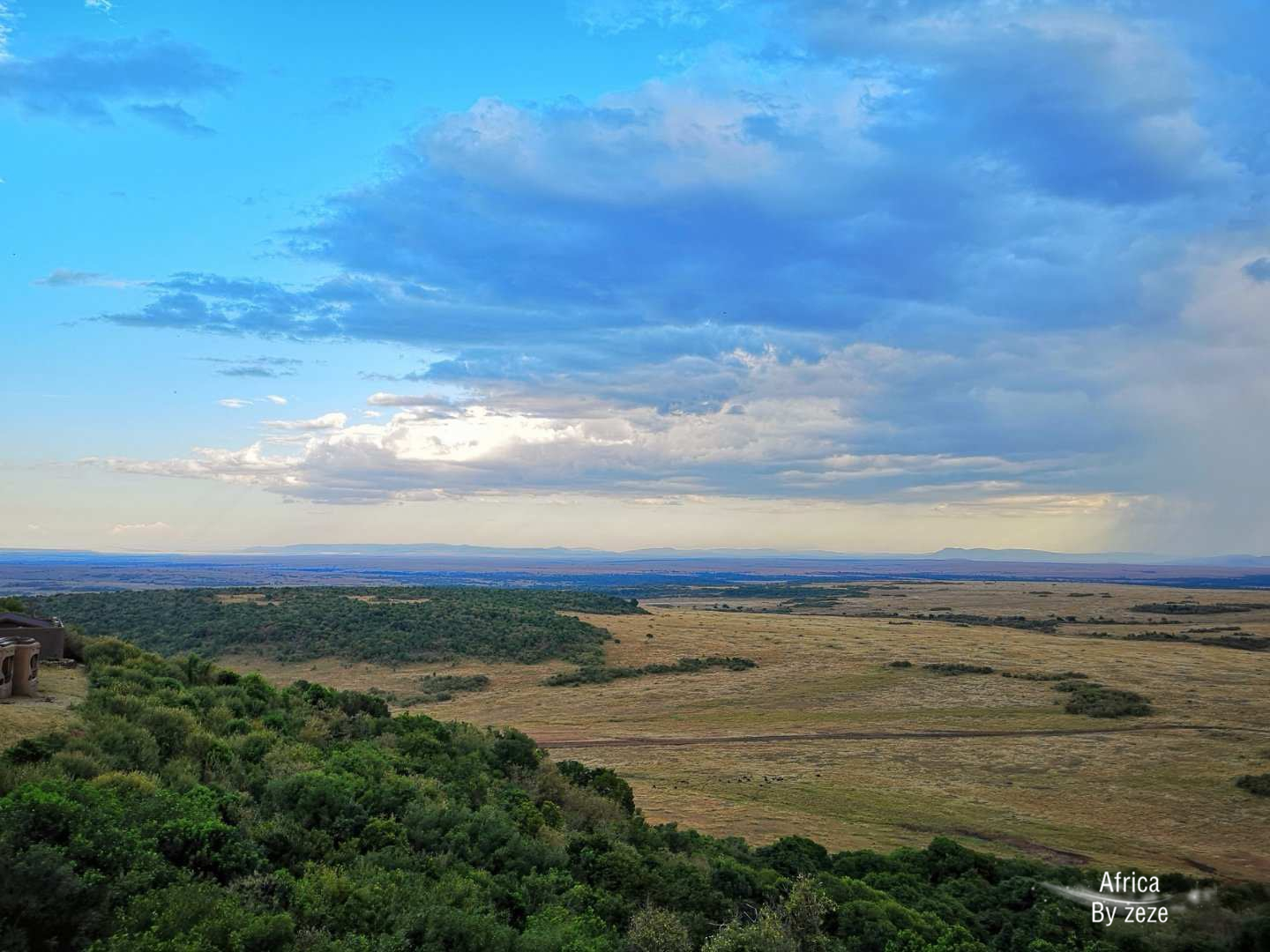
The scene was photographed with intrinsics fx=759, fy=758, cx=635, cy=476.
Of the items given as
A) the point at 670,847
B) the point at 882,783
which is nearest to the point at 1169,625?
the point at 882,783

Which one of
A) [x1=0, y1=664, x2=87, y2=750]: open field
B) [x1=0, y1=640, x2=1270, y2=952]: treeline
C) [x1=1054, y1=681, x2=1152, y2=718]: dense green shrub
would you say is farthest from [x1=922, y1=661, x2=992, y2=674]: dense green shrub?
[x1=0, y1=664, x2=87, y2=750]: open field

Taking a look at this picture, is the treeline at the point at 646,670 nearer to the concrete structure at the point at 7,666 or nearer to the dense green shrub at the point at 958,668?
the dense green shrub at the point at 958,668

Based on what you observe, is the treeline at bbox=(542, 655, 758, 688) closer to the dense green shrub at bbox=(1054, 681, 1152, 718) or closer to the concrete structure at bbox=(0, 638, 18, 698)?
the dense green shrub at bbox=(1054, 681, 1152, 718)

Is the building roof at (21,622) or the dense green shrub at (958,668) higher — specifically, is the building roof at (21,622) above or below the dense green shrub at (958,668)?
above

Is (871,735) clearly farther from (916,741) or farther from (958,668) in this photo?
(958,668)

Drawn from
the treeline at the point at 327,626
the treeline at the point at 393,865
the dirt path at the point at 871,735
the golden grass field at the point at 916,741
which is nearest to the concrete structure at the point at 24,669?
the treeline at the point at 393,865

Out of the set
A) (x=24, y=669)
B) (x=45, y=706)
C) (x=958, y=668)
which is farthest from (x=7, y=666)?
(x=958, y=668)
